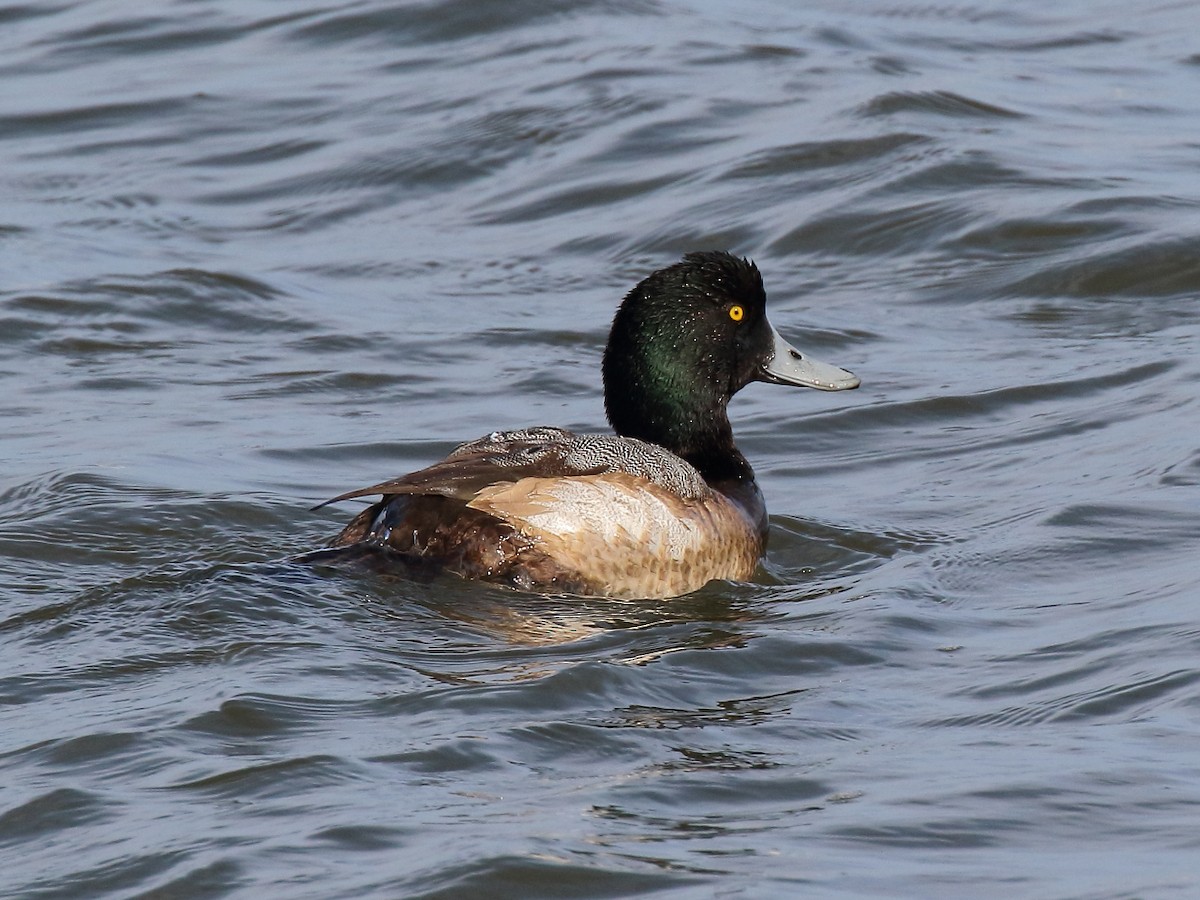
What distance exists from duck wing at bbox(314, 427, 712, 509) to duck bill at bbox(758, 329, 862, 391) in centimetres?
86

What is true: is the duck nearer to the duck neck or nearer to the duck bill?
the duck neck

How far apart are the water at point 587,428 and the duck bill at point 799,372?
1.68 ft

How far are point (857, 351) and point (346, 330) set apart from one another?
2.68 m

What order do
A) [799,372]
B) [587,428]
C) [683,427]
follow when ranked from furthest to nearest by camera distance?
[587,428]
[799,372]
[683,427]

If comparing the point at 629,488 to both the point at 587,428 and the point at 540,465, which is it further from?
the point at 587,428

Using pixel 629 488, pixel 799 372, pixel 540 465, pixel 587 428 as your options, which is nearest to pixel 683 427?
pixel 799 372

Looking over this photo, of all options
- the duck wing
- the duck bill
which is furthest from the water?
the duck bill

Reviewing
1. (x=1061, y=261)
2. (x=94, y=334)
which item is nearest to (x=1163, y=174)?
(x=1061, y=261)

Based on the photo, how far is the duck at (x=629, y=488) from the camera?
6809 millimetres

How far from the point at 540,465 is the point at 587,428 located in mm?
2384

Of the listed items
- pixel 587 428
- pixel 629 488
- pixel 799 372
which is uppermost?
pixel 799 372

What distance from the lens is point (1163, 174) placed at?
12.6m

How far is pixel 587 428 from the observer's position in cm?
931

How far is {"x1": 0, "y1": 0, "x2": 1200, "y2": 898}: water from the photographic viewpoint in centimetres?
492
